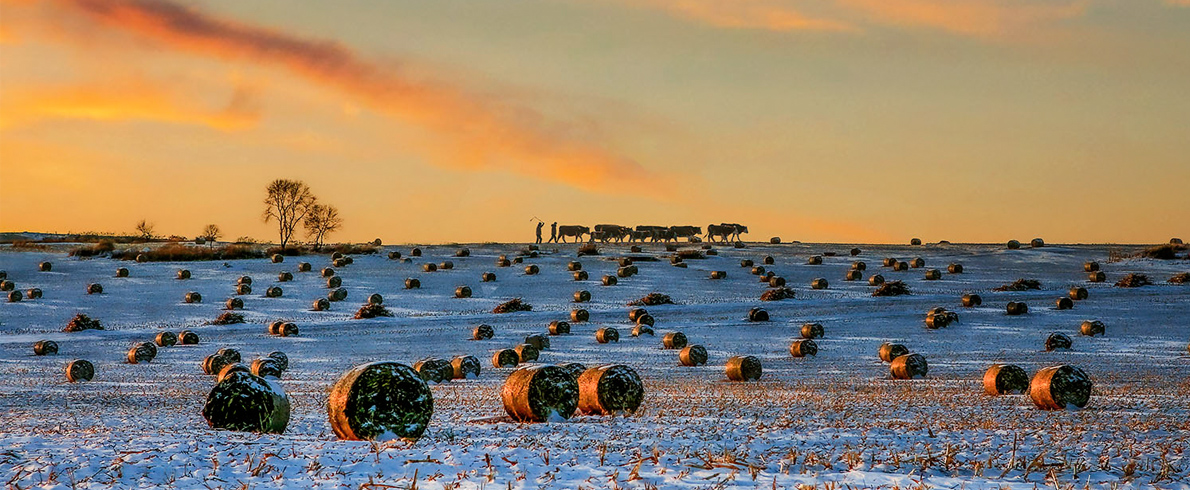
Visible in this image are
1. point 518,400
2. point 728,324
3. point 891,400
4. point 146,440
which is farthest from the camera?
point 728,324

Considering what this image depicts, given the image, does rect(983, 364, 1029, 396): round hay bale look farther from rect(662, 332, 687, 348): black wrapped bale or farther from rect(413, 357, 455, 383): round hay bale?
rect(662, 332, 687, 348): black wrapped bale

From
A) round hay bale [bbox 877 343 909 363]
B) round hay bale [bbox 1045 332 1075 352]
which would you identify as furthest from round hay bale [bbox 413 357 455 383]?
round hay bale [bbox 1045 332 1075 352]

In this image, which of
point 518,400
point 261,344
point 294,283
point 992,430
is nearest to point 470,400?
point 518,400

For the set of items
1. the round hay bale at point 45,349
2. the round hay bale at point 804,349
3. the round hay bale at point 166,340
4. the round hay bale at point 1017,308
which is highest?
the round hay bale at point 1017,308

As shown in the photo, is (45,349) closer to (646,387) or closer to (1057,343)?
(646,387)

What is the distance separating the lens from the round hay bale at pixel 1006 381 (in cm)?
2025

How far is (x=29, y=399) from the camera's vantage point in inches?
882

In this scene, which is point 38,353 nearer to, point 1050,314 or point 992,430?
point 992,430

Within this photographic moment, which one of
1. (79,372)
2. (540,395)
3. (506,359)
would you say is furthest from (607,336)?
(540,395)

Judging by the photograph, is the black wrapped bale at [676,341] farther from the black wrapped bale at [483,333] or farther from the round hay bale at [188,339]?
the round hay bale at [188,339]

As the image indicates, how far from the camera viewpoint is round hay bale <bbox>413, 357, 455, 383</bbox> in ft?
82.7

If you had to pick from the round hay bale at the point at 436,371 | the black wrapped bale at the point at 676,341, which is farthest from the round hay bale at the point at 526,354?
the black wrapped bale at the point at 676,341

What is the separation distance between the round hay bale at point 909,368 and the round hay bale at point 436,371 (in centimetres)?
1079

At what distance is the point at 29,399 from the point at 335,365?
880 centimetres
